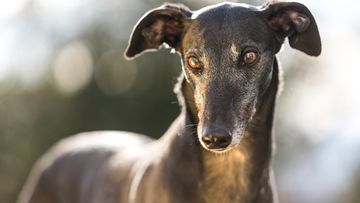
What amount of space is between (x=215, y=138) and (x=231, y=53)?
0.59 metres

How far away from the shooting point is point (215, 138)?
646 centimetres

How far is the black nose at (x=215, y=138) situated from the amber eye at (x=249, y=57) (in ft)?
1.78

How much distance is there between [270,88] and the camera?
716 cm

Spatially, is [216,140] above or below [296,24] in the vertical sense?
below

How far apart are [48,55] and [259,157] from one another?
2267 cm

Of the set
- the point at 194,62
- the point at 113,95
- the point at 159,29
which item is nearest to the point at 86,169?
the point at 159,29

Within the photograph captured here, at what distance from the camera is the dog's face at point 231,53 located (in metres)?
6.61

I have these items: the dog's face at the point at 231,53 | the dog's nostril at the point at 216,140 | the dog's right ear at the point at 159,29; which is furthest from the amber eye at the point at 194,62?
the dog's nostril at the point at 216,140

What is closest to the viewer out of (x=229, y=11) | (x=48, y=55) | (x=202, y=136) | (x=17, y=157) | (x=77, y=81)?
(x=202, y=136)

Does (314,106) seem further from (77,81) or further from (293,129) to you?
(77,81)

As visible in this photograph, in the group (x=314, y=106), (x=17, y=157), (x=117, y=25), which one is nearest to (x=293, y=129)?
(x=314, y=106)

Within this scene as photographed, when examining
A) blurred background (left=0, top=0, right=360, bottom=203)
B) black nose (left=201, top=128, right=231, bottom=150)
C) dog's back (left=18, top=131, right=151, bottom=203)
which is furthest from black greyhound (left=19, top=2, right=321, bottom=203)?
blurred background (left=0, top=0, right=360, bottom=203)

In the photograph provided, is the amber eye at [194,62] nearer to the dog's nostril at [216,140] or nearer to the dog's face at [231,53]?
the dog's face at [231,53]

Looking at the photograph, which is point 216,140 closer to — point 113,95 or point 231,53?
point 231,53
